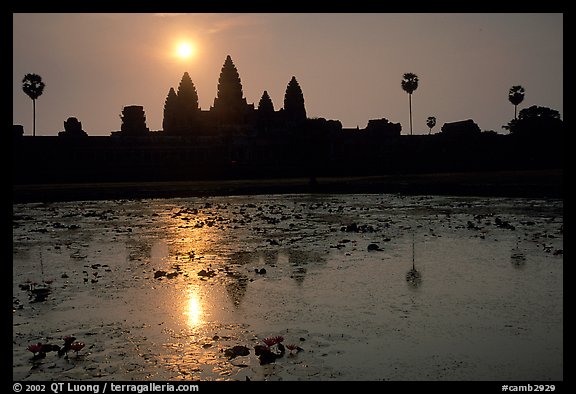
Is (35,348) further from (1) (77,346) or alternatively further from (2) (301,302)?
(2) (301,302)

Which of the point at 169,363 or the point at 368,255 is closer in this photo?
the point at 169,363

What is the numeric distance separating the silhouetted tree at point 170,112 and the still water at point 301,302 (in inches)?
3910

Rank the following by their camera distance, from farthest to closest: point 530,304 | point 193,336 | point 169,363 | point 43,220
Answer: point 43,220 < point 530,304 < point 193,336 < point 169,363

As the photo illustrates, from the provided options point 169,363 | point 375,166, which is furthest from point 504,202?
point 375,166

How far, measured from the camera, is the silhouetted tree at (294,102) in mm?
→ 120750

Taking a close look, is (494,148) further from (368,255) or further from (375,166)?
(368,255)

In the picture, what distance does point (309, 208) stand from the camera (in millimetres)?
31906

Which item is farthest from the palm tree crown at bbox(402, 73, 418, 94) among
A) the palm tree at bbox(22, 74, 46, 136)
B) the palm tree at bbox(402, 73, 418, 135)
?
the palm tree at bbox(22, 74, 46, 136)

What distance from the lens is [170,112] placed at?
4926 inches

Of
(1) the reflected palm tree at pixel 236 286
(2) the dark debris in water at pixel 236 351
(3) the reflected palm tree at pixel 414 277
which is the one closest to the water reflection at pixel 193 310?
(1) the reflected palm tree at pixel 236 286
